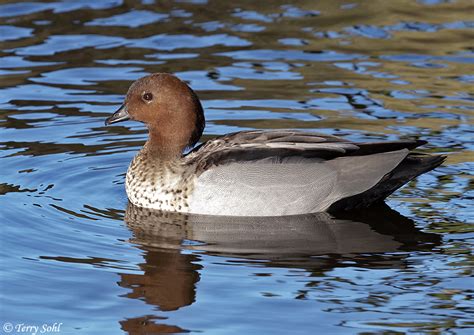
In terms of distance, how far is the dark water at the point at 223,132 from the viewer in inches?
280

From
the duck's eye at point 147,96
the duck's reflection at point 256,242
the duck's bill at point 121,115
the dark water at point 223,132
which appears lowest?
the duck's reflection at point 256,242

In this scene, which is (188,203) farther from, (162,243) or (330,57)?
(330,57)

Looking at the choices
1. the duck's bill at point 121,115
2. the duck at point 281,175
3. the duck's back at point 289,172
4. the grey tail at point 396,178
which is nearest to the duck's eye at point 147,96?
the duck's bill at point 121,115

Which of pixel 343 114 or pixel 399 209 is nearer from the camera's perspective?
pixel 399 209

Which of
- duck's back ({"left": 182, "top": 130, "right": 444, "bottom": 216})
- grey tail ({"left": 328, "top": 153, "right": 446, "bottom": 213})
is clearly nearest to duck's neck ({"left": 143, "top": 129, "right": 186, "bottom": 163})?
duck's back ({"left": 182, "top": 130, "right": 444, "bottom": 216})

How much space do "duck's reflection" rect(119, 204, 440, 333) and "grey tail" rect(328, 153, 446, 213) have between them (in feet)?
0.34

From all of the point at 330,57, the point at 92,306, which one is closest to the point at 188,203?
the point at 92,306

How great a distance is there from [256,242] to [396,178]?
5.16ft

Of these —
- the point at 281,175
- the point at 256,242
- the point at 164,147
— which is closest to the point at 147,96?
the point at 164,147

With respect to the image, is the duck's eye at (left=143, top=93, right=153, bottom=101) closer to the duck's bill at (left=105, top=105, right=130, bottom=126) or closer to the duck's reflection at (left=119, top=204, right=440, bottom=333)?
the duck's bill at (left=105, top=105, right=130, bottom=126)

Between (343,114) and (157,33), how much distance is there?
3.99 m

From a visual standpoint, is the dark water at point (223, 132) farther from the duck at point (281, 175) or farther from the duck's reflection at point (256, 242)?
the duck at point (281, 175)

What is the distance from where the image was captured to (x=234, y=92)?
1267 centimetres

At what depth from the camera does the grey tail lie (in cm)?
934
